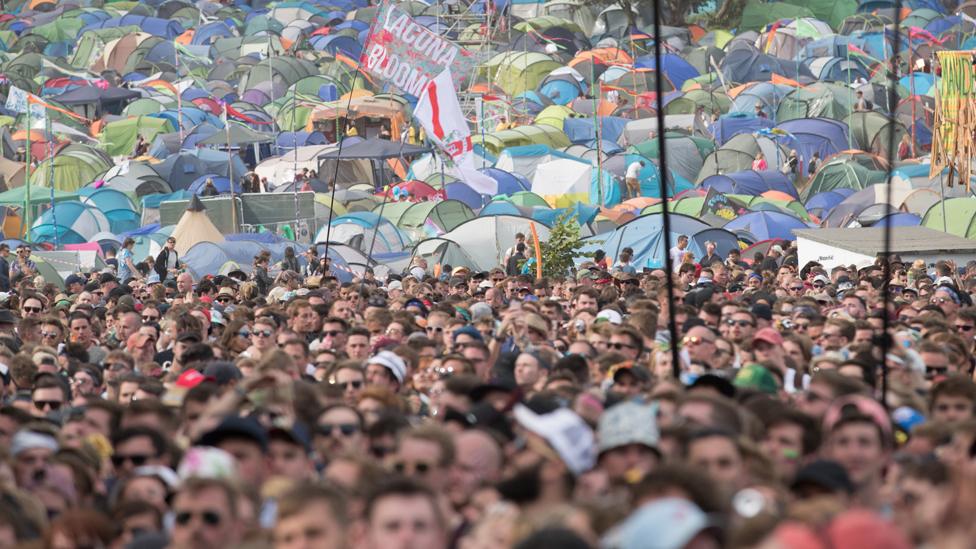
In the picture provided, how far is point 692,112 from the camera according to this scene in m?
50.6

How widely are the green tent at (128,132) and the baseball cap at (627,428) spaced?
146ft

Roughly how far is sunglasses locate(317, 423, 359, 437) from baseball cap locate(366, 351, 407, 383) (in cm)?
239

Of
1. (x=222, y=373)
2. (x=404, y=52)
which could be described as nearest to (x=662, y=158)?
(x=222, y=373)

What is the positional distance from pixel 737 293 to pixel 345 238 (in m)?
15.2

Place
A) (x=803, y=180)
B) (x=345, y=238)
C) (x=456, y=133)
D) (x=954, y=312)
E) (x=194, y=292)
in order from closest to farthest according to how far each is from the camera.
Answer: (x=954, y=312) → (x=194, y=292) → (x=456, y=133) → (x=345, y=238) → (x=803, y=180)

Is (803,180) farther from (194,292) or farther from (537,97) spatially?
(194,292)

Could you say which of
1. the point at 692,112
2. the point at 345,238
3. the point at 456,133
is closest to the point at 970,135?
the point at 456,133

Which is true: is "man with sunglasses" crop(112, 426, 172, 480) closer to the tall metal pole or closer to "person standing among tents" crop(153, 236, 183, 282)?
the tall metal pole

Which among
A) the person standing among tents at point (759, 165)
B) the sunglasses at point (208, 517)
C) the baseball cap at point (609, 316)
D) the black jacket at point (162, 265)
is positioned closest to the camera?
the sunglasses at point (208, 517)

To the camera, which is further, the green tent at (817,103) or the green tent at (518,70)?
the green tent at (518,70)

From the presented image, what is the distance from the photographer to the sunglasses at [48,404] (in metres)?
10.5

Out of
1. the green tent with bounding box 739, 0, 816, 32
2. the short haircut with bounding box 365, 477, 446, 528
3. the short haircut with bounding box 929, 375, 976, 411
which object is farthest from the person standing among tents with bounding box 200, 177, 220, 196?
the green tent with bounding box 739, 0, 816, 32

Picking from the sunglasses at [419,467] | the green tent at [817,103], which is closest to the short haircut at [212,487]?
the sunglasses at [419,467]

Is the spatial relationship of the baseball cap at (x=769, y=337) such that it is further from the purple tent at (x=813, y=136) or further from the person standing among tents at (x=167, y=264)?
the purple tent at (x=813, y=136)
